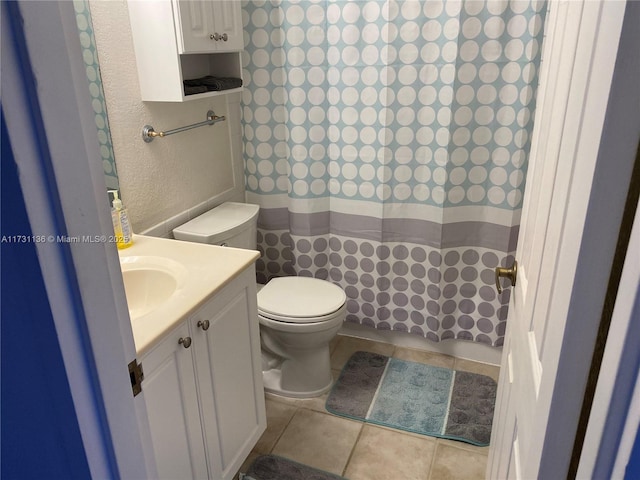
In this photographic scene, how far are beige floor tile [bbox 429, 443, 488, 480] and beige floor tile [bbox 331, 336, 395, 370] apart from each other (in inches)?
27.3

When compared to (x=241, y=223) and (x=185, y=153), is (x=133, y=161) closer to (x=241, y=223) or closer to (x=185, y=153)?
(x=185, y=153)

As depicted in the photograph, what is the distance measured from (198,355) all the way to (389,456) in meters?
0.95

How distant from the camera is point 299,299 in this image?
225 cm

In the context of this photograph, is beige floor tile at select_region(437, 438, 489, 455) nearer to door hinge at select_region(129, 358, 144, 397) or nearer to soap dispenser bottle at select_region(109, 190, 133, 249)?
soap dispenser bottle at select_region(109, 190, 133, 249)

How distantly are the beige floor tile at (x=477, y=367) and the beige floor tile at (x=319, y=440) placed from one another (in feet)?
2.21

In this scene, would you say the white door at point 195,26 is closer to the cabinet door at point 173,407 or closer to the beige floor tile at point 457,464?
the cabinet door at point 173,407

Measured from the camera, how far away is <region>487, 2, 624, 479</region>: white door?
654 millimetres

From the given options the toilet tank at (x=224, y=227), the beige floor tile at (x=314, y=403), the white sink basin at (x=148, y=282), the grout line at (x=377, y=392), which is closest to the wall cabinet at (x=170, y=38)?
the toilet tank at (x=224, y=227)

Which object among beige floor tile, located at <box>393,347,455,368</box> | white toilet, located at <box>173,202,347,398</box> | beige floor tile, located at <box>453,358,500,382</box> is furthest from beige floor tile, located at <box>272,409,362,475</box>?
beige floor tile, located at <box>453,358,500,382</box>

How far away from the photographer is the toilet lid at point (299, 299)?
215cm

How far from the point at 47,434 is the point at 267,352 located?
5.96 feet

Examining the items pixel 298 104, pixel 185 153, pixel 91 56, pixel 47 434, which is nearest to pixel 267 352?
pixel 185 153

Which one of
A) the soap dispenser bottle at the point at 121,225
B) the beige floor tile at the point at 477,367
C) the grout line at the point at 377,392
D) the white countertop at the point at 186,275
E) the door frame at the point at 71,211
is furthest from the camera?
the beige floor tile at the point at 477,367

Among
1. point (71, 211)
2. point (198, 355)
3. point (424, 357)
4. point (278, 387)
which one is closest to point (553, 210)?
point (71, 211)
